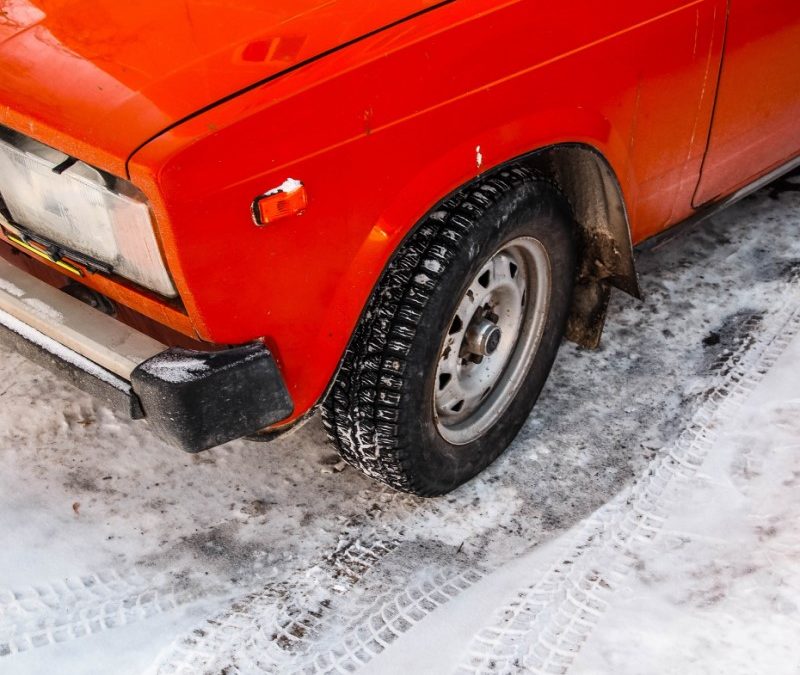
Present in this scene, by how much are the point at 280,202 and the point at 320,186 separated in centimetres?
11

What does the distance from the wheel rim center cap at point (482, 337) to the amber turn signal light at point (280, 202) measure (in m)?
0.83

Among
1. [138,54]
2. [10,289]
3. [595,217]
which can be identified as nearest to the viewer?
[138,54]

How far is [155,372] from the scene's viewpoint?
2004 millimetres

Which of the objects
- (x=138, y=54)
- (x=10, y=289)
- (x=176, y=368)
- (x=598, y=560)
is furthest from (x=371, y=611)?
(x=138, y=54)

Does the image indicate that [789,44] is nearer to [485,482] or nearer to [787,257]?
[787,257]

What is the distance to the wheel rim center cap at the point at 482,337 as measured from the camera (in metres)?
2.64

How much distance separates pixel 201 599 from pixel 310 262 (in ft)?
3.25

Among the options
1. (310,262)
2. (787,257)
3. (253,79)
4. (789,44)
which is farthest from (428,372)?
(787,257)

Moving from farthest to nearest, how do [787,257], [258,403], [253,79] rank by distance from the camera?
[787,257], [258,403], [253,79]

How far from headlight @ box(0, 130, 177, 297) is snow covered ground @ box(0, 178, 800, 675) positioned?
2.85 ft

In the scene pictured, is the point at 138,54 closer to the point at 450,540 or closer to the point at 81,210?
the point at 81,210

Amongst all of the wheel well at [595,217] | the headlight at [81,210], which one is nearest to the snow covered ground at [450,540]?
the wheel well at [595,217]

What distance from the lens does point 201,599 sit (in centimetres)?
244

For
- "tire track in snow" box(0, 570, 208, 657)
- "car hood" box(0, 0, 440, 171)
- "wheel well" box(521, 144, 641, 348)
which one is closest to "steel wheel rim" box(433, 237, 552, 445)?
"wheel well" box(521, 144, 641, 348)
